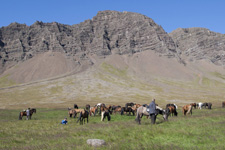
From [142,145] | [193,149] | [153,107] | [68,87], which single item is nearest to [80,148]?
[142,145]

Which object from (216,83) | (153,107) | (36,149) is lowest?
(36,149)

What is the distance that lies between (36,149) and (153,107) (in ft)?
35.2

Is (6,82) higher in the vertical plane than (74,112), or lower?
higher

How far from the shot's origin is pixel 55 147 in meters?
11.1

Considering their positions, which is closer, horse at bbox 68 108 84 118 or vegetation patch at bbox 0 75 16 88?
horse at bbox 68 108 84 118

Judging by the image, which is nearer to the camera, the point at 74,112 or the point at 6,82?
the point at 74,112

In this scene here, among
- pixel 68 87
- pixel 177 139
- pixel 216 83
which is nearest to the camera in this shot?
pixel 177 139

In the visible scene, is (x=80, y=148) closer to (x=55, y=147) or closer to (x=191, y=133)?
(x=55, y=147)

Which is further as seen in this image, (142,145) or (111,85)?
(111,85)

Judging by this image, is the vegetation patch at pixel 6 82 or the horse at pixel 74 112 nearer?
the horse at pixel 74 112

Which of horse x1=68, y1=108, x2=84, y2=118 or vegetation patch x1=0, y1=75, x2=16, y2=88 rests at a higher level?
vegetation patch x1=0, y1=75, x2=16, y2=88

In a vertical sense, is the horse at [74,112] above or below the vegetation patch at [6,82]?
below

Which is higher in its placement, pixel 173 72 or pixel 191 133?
pixel 173 72

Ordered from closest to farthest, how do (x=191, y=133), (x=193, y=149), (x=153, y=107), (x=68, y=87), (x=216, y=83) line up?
1. (x=193, y=149)
2. (x=191, y=133)
3. (x=153, y=107)
4. (x=68, y=87)
5. (x=216, y=83)
